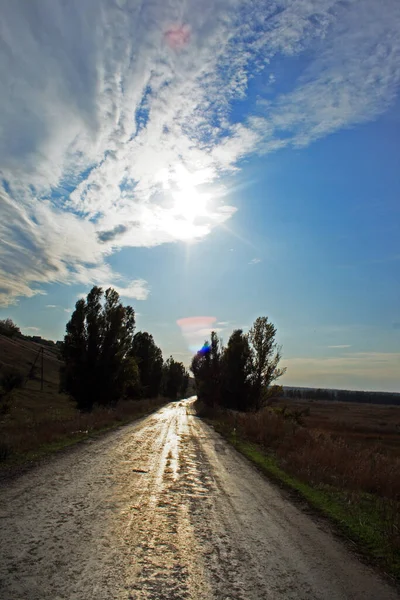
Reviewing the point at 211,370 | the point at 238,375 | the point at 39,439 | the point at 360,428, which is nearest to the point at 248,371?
the point at 238,375

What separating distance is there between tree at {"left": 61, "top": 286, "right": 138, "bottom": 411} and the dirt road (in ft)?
74.0

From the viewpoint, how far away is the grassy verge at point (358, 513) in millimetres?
5659

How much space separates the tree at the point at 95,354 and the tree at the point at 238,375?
350 inches

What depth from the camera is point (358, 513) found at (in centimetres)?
771

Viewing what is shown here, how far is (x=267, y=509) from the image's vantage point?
7.53m

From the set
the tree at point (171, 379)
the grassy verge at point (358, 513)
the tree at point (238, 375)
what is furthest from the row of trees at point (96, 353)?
the tree at point (171, 379)

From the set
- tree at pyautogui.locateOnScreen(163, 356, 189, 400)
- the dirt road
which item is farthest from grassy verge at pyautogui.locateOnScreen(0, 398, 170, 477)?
tree at pyautogui.locateOnScreen(163, 356, 189, 400)

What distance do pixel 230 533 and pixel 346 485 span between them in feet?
19.1

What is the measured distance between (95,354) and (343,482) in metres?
24.8

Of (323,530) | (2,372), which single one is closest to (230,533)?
(323,530)

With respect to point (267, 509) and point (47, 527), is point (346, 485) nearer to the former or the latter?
point (267, 509)

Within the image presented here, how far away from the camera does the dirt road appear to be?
3990 millimetres

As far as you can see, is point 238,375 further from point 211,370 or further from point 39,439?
point 39,439

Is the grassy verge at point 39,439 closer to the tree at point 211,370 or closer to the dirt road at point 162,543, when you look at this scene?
the dirt road at point 162,543
